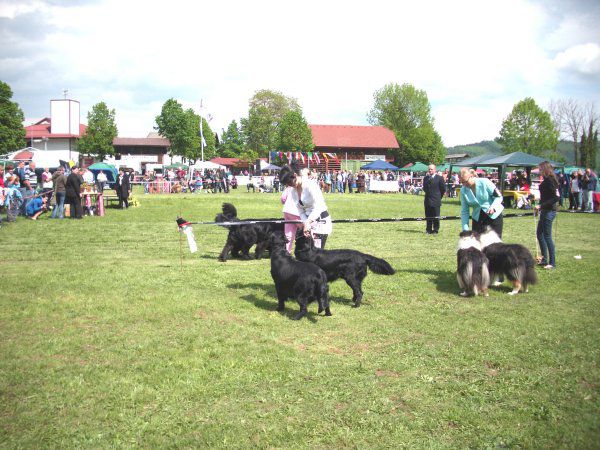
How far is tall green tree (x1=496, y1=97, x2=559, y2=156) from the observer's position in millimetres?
76438

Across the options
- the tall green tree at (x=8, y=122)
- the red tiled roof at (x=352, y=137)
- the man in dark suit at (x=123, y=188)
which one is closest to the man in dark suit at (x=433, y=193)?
the man in dark suit at (x=123, y=188)

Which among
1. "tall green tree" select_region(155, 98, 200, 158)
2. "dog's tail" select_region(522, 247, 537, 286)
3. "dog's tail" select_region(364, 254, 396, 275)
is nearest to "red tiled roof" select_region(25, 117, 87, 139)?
"tall green tree" select_region(155, 98, 200, 158)

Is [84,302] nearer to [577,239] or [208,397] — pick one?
[208,397]

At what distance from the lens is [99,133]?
77562mm

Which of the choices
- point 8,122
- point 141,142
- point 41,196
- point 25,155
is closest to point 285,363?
point 41,196

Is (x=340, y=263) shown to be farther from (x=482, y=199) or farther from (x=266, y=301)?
(x=482, y=199)

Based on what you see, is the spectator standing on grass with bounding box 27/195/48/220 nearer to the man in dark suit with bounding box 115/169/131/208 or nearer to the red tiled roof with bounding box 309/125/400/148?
the man in dark suit with bounding box 115/169/131/208

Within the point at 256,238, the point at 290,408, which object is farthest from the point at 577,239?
the point at 290,408

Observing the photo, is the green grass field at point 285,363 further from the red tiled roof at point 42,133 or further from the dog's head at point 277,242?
the red tiled roof at point 42,133

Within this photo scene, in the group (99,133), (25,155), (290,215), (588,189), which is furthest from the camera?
(99,133)

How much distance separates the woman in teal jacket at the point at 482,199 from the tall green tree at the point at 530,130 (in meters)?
75.8

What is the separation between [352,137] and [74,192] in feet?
224

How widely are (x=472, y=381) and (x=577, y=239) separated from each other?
36.9ft

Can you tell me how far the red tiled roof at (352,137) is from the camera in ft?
265
